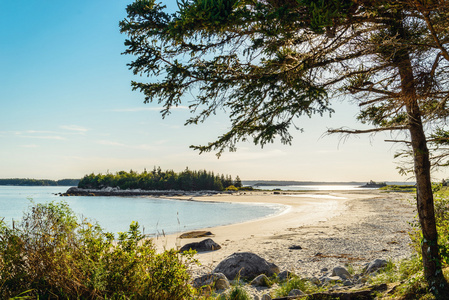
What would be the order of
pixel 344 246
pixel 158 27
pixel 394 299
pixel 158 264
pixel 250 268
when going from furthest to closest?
pixel 344 246
pixel 250 268
pixel 158 27
pixel 394 299
pixel 158 264

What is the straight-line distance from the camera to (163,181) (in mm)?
107188

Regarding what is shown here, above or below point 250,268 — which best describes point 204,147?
above

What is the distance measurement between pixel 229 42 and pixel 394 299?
4.74 metres

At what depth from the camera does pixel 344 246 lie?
11.1 meters

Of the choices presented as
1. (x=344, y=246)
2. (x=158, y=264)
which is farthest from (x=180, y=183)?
(x=158, y=264)


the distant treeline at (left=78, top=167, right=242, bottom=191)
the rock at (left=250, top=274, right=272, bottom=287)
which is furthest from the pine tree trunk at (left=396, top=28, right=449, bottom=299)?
the distant treeline at (left=78, top=167, right=242, bottom=191)

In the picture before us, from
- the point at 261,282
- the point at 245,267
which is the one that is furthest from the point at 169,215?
the point at 261,282

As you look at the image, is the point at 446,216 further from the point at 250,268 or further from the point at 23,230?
the point at 23,230

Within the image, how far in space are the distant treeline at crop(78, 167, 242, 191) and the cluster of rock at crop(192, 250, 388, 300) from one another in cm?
9651

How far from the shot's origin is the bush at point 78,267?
138 inches

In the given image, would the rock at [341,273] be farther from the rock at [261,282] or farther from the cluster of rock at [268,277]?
the rock at [261,282]

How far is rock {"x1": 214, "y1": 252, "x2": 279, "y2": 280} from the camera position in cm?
722

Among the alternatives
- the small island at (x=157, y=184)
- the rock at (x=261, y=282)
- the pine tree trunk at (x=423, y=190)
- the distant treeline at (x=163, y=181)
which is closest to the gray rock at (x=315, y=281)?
the rock at (x=261, y=282)

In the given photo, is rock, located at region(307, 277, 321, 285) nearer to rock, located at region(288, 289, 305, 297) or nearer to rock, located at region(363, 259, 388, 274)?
rock, located at region(363, 259, 388, 274)
